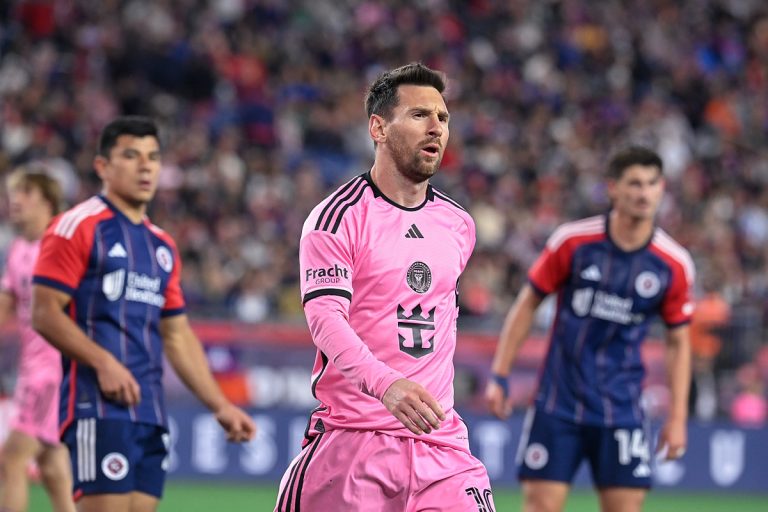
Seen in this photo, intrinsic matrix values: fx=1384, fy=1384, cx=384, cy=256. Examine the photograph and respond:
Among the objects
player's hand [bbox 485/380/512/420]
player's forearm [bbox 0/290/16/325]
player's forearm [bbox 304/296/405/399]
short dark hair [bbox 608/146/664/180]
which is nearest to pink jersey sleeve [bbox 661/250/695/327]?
short dark hair [bbox 608/146/664/180]

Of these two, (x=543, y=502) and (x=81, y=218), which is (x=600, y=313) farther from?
(x=81, y=218)

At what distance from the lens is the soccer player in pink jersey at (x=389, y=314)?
5.08 m

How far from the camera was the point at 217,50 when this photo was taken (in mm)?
19297

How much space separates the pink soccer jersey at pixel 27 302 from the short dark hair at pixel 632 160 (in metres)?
3.57

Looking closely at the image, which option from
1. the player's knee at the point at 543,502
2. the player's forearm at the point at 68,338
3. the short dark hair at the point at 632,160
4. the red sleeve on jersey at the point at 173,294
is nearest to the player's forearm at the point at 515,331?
the player's knee at the point at 543,502

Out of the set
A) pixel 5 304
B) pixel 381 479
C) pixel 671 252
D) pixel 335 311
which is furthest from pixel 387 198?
pixel 5 304

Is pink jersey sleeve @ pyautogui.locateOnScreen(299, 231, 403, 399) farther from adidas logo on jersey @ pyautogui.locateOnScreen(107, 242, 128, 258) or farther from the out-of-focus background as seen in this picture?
the out-of-focus background

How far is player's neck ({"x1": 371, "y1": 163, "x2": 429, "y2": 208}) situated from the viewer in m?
5.36

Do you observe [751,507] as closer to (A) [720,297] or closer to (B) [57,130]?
(A) [720,297]

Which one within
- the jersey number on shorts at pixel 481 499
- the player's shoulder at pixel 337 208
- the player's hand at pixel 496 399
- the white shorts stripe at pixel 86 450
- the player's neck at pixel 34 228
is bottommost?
the jersey number on shorts at pixel 481 499

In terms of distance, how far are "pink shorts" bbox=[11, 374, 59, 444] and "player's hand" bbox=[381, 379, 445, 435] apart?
4.55 meters

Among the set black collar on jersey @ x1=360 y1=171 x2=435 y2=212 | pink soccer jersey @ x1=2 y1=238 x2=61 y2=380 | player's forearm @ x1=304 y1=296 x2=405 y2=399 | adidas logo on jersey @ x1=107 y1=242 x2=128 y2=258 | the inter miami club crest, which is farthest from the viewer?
pink soccer jersey @ x1=2 y1=238 x2=61 y2=380

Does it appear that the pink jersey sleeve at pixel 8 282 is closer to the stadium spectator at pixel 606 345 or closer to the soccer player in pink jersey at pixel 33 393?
the soccer player in pink jersey at pixel 33 393

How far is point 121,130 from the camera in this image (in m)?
6.84
